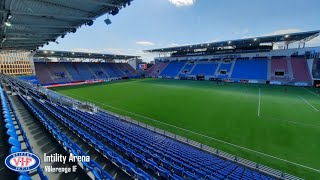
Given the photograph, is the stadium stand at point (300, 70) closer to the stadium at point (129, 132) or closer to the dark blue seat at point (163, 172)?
the stadium at point (129, 132)

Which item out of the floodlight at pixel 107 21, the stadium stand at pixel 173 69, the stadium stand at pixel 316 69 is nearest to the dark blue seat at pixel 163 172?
the floodlight at pixel 107 21

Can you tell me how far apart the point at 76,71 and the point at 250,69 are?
2191 inches

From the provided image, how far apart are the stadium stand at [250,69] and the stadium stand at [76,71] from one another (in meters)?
38.9

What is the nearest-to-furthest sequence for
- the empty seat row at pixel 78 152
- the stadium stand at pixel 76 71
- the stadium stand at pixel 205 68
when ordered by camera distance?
the empty seat row at pixel 78 152 < the stadium stand at pixel 76 71 < the stadium stand at pixel 205 68

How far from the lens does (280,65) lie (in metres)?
47.9

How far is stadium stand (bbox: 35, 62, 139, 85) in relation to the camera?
51.2 m

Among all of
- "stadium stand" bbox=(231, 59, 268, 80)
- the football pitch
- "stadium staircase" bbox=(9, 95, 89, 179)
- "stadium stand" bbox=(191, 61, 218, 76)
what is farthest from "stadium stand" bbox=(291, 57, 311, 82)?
"stadium staircase" bbox=(9, 95, 89, 179)

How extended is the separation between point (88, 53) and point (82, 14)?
44.8 meters

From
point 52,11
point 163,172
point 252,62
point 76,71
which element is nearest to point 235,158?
point 163,172

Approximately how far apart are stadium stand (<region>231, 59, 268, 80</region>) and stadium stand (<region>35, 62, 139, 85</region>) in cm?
3891

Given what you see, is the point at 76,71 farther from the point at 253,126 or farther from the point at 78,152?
the point at 78,152

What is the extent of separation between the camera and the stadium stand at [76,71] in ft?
168

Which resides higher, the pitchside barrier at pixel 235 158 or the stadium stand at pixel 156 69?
the stadium stand at pixel 156 69

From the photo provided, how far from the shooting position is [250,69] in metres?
51.9
